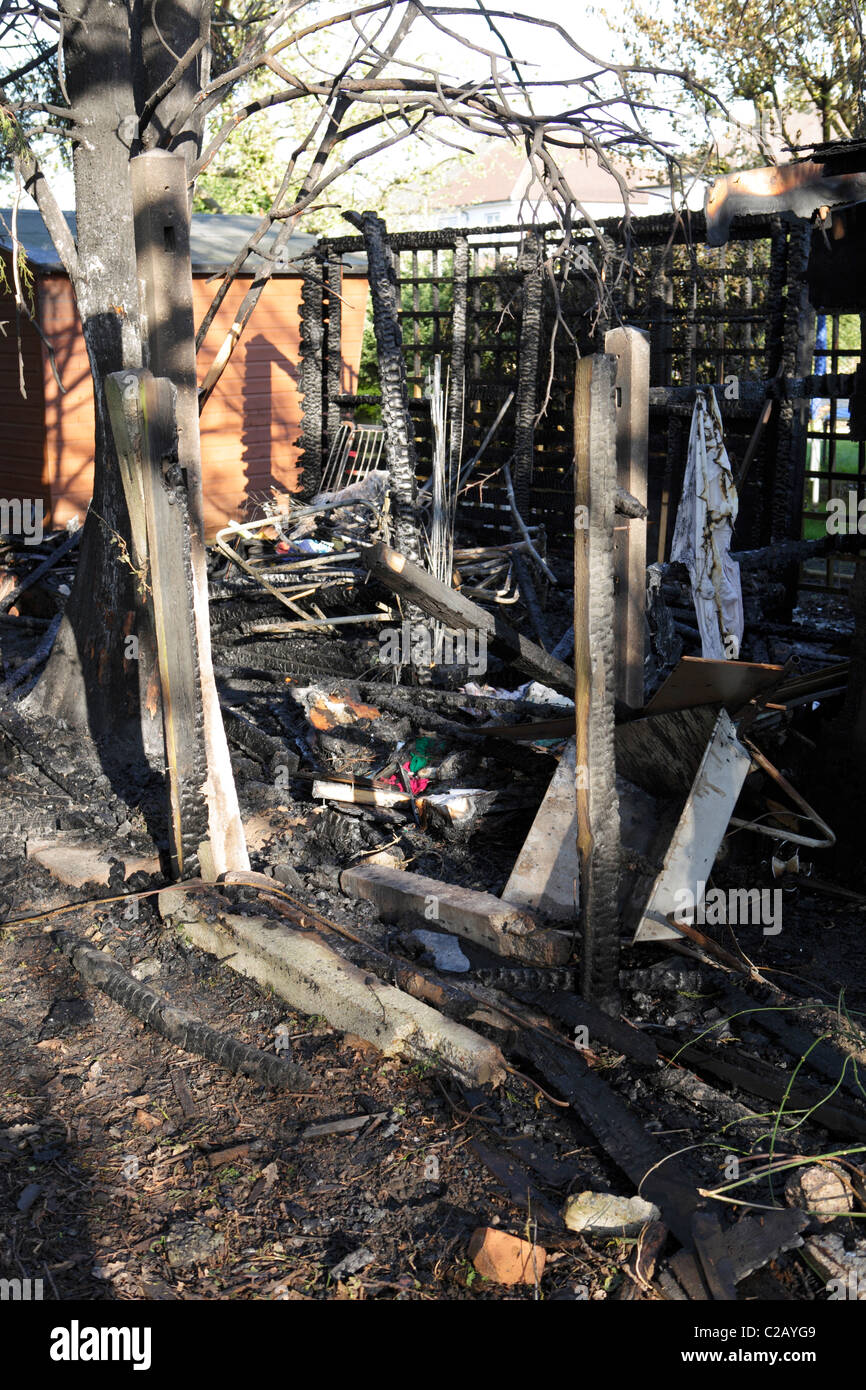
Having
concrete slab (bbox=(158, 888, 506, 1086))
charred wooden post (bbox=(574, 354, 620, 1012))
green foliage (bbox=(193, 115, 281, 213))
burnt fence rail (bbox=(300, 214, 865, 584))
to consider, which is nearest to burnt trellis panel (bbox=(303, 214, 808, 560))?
burnt fence rail (bbox=(300, 214, 865, 584))

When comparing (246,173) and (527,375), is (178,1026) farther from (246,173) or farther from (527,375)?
(246,173)

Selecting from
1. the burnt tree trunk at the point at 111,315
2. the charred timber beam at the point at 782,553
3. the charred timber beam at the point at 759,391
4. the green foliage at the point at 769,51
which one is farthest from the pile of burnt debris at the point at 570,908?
the green foliage at the point at 769,51

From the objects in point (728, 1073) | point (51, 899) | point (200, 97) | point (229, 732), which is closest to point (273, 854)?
point (51, 899)

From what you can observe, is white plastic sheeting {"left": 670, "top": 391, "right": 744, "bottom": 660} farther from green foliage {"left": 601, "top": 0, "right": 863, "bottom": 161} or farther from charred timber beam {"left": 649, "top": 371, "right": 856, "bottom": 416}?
green foliage {"left": 601, "top": 0, "right": 863, "bottom": 161}

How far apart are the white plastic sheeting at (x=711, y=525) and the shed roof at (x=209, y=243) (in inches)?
260

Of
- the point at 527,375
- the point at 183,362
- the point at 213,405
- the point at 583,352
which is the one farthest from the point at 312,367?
the point at 183,362

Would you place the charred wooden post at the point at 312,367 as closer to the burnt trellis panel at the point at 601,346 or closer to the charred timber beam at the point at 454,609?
the burnt trellis panel at the point at 601,346

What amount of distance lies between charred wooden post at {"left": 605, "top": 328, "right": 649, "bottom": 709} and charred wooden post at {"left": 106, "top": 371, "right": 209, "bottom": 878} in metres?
2.20

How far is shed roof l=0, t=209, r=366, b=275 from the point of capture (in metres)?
13.2

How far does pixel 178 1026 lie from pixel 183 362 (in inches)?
121
